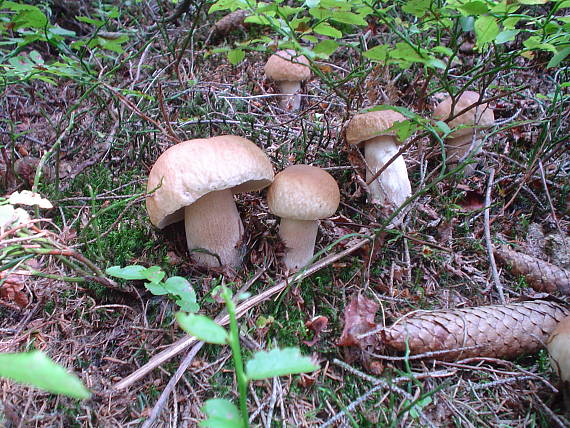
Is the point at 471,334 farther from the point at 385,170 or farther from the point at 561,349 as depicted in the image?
the point at 385,170

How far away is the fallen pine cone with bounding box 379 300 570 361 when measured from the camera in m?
1.78

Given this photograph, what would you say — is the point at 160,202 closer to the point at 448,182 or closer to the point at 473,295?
the point at 473,295

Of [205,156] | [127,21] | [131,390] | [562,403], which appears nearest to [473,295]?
[562,403]

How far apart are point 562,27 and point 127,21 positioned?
14.8 feet

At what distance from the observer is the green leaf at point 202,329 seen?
0.87 m

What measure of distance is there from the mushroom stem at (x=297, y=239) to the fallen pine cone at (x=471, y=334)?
0.64m

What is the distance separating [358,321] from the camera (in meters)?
1.85

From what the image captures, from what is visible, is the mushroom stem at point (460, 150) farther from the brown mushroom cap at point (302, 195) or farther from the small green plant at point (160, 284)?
the small green plant at point (160, 284)

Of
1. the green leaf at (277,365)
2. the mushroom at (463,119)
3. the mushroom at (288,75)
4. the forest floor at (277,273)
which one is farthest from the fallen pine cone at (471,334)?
the mushroom at (288,75)

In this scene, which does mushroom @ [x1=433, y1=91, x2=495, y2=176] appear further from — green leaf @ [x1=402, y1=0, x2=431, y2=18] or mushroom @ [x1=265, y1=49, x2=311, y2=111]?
mushroom @ [x1=265, y1=49, x2=311, y2=111]

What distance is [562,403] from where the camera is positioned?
1609 mm

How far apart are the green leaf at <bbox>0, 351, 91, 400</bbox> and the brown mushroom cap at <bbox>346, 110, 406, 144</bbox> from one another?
211 cm

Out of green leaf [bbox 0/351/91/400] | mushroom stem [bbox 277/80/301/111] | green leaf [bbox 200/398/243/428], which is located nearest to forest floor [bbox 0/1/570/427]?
mushroom stem [bbox 277/80/301/111]

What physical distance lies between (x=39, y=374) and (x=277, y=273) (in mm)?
1602
